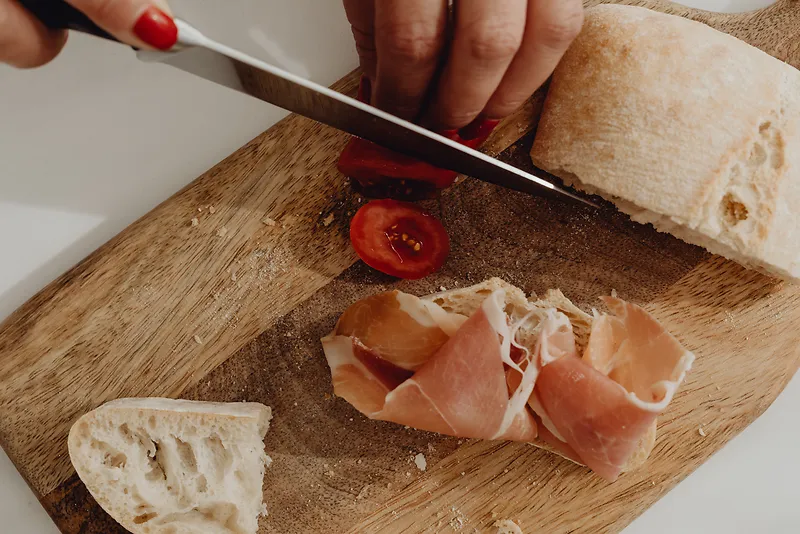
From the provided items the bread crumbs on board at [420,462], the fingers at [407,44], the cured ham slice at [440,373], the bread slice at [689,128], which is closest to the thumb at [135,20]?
the fingers at [407,44]

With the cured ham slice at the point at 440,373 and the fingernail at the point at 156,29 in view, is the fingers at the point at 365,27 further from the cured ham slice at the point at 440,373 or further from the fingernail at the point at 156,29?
the cured ham slice at the point at 440,373

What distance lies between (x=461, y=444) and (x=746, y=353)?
4.19 ft

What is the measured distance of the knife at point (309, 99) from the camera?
5.58ft

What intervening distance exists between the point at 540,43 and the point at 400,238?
3.03ft

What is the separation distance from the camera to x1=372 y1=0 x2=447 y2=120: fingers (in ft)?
5.69

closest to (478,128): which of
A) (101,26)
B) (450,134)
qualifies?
(450,134)

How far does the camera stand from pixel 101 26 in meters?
1.56

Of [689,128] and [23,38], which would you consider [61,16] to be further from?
[689,128]

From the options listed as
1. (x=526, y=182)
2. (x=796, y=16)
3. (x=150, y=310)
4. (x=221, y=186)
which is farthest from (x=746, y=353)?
(x=150, y=310)

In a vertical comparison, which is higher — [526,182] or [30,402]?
[526,182]

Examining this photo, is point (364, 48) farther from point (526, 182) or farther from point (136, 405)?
point (136, 405)

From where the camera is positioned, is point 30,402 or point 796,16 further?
point 796,16

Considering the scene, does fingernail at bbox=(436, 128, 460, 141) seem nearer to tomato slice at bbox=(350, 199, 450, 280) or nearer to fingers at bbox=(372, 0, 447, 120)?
fingers at bbox=(372, 0, 447, 120)

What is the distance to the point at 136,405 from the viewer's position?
2365 mm
